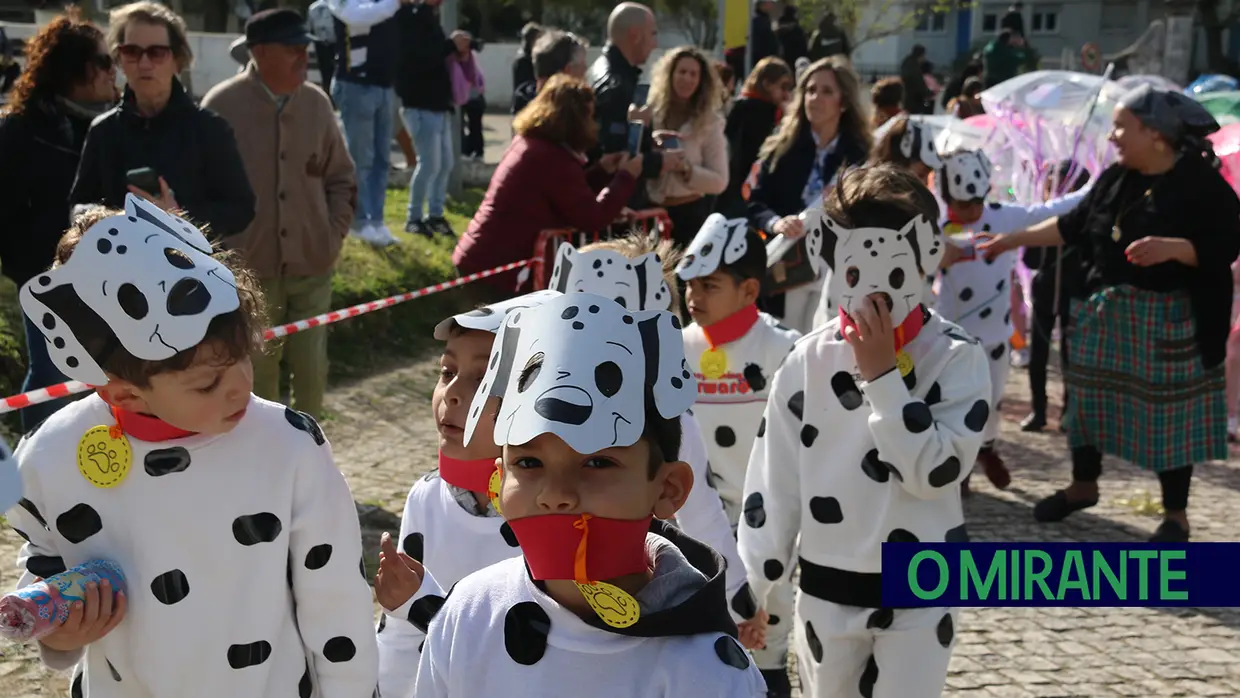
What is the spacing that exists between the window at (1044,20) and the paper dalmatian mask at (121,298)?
197 feet

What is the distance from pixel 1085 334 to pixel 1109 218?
62 centimetres

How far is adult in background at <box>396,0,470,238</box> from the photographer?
11.7 metres

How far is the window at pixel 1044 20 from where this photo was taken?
58.4m

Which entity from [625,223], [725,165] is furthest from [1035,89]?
[625,223]

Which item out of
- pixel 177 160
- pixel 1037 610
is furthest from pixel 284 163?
pixel 1037 610

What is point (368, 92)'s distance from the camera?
35.6 ft

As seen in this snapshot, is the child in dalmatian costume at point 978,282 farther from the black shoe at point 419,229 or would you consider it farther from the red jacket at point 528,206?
the black shoe at point 419,229

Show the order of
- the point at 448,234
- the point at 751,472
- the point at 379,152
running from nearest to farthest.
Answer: the point at 751,472 < the point at 379,152 < the point at 448,234

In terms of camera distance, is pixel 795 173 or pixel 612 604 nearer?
pixel 612 604

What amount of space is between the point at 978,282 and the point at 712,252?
3081 mm

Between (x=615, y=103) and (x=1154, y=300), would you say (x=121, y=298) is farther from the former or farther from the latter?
(x=615, y=103)

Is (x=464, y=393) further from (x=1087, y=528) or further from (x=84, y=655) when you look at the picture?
(x=1087, y=528)

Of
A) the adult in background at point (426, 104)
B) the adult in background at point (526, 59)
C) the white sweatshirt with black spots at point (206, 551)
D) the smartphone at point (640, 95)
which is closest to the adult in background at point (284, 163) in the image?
the smartphone at point (640, 95)

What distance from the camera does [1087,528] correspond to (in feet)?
23.9
